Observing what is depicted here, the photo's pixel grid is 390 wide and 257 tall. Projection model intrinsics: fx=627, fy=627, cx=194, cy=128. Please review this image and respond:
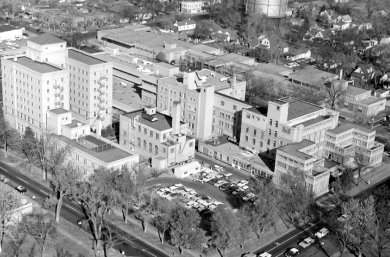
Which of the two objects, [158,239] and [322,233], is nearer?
[158,239]

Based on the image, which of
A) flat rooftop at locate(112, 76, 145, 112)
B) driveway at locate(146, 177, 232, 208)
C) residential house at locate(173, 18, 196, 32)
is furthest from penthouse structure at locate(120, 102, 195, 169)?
residential house at locate(173, 18, 196, 32)

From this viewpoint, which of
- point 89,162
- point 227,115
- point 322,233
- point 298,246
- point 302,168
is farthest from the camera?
point 227,115

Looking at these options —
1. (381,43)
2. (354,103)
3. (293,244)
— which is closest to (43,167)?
(293,244)

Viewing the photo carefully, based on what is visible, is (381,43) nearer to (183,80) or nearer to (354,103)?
(354,103)

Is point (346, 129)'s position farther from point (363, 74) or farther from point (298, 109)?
point (363, 74)

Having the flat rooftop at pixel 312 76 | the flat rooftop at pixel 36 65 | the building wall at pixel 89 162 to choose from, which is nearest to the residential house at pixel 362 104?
the flat rooftop at pixel 312 76

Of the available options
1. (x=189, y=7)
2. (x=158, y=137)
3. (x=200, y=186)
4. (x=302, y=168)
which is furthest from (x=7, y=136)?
(x=189, y=7)

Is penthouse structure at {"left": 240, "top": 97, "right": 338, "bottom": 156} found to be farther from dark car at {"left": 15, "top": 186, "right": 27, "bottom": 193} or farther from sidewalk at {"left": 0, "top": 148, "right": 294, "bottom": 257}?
dark car at {"left": 15, "top": 186, "right": 27, "bottom": 193}
